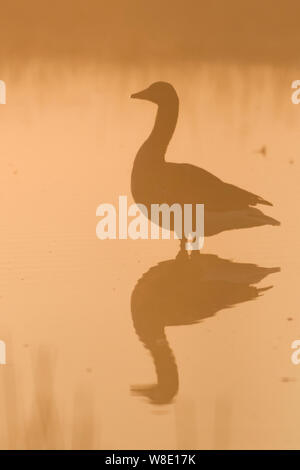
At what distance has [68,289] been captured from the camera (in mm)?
1313

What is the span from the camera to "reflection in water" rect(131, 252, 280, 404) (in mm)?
1326

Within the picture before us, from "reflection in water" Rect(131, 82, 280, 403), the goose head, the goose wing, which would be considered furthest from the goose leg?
the goose head

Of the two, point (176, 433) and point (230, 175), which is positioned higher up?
point (230, 175)

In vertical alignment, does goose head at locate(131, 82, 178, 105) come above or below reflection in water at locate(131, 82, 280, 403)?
above

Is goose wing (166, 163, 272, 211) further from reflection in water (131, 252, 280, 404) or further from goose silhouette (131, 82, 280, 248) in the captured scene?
reflection in water (131, 252, 280, 404)

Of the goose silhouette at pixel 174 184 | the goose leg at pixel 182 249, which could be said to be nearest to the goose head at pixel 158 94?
the goose silhouette at pixel 174 184

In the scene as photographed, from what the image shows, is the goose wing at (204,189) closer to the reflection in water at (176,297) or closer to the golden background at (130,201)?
the golden background at (130,201)

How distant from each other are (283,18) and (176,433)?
1240mm

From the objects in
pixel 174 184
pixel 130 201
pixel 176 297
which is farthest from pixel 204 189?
pixel 176 297

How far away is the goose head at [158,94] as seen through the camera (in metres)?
1.31

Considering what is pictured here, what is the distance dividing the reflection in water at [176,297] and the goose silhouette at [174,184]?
0.08 meters

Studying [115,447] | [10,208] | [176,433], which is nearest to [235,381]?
[176,433]

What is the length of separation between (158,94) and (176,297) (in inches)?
22.8

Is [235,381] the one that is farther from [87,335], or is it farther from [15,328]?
[15,328]
